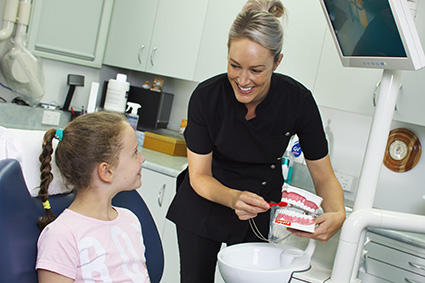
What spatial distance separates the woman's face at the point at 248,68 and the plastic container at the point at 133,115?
159 cm

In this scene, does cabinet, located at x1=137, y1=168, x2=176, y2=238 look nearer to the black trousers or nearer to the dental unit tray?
the black trousers

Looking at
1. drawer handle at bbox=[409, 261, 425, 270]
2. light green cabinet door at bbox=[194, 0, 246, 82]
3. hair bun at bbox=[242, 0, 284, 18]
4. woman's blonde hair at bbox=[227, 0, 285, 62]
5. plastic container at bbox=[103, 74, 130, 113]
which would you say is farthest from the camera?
plastic container at bbox=[103, 74, 130, 113]

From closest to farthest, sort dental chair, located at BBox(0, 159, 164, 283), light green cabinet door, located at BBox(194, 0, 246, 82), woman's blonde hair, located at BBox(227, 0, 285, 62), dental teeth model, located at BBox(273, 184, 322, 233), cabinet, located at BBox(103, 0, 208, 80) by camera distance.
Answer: dental chair, located at BBox(0, 159, 164, 283), dental teeth model, located at BBox(273, 184, 322, 233), woman's blonde hair, located at BBox(227, 0, 285, 62), light green cabinet door, located at BBox(194, 0, 246, 82), cabinet, located at BBox(103, 0, 208, 80)

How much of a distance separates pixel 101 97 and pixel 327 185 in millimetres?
2159

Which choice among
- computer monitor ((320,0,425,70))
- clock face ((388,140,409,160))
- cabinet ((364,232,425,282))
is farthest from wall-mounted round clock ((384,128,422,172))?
computer monitor ((320,0,425,70))

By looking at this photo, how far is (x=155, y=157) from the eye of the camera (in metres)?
2.71

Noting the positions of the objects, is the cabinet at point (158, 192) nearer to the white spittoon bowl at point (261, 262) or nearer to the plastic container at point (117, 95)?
the plastic container at point (117, 95)

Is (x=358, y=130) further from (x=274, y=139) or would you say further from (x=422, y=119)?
(x=274, y=139)

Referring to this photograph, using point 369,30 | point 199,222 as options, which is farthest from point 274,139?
point 369,30

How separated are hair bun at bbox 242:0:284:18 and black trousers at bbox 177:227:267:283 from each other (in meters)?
0.73

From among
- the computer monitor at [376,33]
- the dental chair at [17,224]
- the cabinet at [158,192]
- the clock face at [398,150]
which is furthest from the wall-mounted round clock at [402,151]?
the dental chair at [17,224]

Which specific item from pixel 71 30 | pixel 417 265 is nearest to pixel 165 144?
pixel 71 30

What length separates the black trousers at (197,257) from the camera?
1.54 m

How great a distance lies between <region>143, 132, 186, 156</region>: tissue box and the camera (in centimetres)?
285
